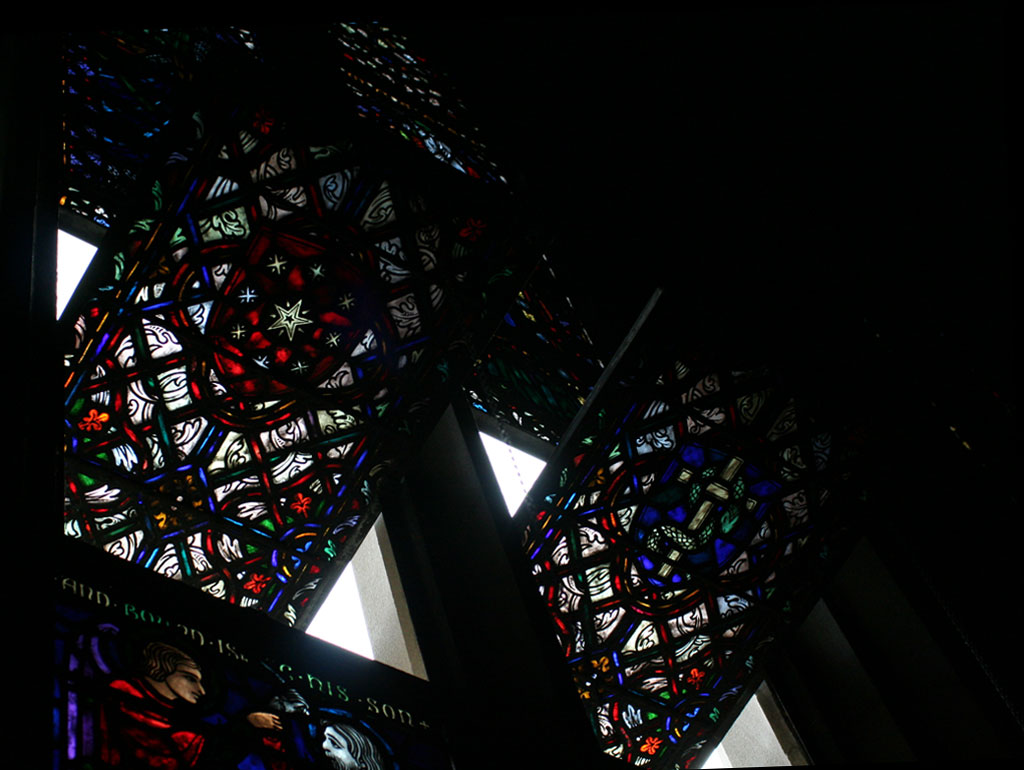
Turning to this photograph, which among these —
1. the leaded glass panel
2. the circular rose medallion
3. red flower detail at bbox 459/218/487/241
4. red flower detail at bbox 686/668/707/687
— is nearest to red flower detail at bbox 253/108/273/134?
the leaded glass panel

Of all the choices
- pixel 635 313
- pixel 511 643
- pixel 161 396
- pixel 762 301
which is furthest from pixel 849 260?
pixel 161 396

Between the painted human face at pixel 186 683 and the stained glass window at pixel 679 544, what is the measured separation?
146cm

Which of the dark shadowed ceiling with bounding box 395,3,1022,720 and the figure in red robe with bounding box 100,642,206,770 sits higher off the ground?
the dark shadowed ceiling with bounding box 395,3,1022,720

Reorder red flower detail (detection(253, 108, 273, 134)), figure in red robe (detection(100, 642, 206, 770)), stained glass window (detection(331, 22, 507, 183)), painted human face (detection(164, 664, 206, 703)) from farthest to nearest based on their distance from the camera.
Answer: stained glass window (detection(331, 22, 507, 183)), red flower detail (detection(253, 108, 273, 134)), painted human face (detection(164, 664, 206, 703)), figure in red robe (detection(100, 642, 206, 770))

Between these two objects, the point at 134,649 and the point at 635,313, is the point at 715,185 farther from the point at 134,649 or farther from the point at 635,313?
the point at 134,649

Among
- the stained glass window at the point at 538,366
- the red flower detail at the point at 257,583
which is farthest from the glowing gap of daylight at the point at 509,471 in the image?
the red flower detail at the point at 257,583

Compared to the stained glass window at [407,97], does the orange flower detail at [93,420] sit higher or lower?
lower

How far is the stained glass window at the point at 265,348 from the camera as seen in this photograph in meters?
2.88

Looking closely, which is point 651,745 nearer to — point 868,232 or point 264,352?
point 264,352

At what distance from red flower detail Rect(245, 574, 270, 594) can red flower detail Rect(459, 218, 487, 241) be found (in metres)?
1.42

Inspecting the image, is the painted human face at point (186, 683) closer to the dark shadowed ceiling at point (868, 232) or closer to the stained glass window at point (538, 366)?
the dark shadowed ceiling at point (868, 232)

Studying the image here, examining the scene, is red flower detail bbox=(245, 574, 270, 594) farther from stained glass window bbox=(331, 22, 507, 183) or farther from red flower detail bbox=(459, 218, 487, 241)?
stained glass window bbox=(331, 22, 507, 183)

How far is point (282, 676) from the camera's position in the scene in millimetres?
2383

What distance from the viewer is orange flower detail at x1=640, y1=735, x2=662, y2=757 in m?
3.70
